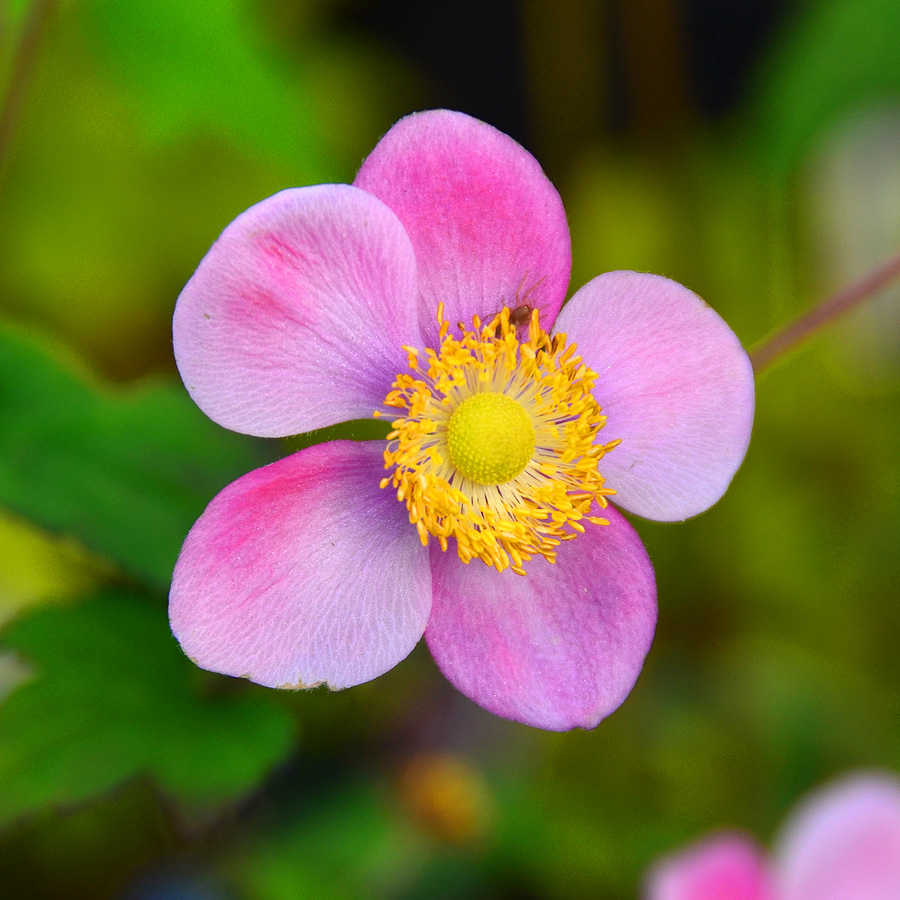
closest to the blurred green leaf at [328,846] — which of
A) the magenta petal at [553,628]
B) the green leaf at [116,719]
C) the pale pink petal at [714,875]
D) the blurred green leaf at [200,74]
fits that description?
the pale pink petal at [714,875]

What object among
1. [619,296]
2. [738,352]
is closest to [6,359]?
[619,296]

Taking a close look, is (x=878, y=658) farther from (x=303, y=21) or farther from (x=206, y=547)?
(x=303, y=21)

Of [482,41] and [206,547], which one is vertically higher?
[482,41]

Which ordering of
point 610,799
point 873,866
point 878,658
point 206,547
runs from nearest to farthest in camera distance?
point 206,547 → point 873,866 → point 610,799 → point 878,658

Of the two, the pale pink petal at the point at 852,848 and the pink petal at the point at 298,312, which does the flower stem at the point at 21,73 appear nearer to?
the pink petal at the point at 298,312

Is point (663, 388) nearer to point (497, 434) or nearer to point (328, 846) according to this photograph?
point (497, 434)
